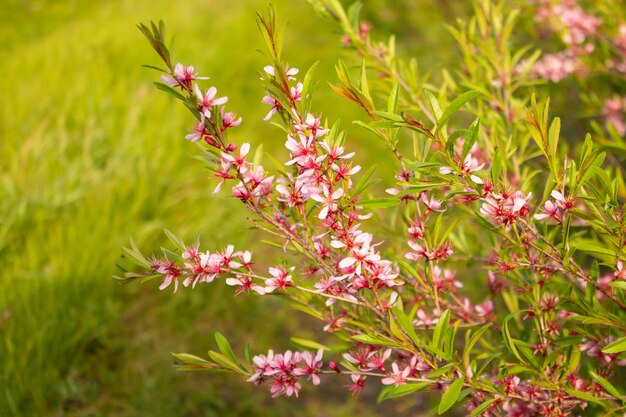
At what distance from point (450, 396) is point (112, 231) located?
239cm

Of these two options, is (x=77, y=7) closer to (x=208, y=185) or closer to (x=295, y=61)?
(x=295, y=61)

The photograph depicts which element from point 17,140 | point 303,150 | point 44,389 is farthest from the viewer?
point 17,140

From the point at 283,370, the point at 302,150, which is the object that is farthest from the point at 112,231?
the point at 302,150

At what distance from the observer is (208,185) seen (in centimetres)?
410

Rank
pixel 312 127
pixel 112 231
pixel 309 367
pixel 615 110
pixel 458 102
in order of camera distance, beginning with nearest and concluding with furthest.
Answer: pixel 458 102 → pixel 312 127 → pixel 309 367 → pixel 615 110 → pixel 112 231

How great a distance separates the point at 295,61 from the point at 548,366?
4809 mm

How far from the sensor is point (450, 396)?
131 centimetres

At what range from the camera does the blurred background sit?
2.76 m

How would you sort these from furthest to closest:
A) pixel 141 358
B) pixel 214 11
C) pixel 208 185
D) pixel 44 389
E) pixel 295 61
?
pixel 214 11 → pixel 295 61 → pixel 208 185 → pixel 141 358 → pixel 44 389

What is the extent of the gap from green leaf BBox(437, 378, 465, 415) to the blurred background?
975 mm

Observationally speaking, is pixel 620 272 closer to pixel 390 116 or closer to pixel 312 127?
pixel 390 116

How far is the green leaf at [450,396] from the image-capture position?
129cm

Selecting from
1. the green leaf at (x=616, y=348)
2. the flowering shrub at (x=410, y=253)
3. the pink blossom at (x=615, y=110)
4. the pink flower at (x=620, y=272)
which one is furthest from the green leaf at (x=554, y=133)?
the pink blossom at (x=615, y=110)

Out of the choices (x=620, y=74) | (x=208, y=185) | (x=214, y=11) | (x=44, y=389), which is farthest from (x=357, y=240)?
(x=214, y=11)
